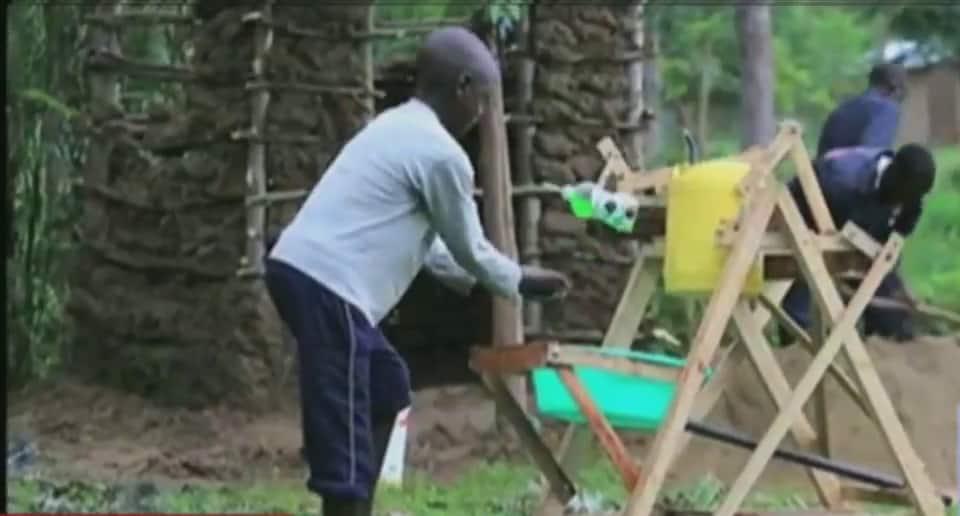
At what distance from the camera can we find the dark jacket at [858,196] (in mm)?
2881

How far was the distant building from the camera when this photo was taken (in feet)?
10.7

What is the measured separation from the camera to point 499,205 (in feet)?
12.2

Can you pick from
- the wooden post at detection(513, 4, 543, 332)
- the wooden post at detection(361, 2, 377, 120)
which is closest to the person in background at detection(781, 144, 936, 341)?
the wooden post at detection(513, 4, 543, 332)

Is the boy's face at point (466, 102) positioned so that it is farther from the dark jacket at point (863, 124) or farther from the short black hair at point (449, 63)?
the dark jacket at point (863, 124)

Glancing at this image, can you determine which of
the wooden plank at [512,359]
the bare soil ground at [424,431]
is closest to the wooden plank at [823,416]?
the bare soil ground at [424,431]

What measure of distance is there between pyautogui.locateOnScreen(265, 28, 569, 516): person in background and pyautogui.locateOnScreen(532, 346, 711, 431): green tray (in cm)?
35

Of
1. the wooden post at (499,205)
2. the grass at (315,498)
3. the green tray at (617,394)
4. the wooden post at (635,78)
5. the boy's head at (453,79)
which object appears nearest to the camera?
the boy's head at (453,79)

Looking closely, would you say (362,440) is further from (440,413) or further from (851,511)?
(440,413)

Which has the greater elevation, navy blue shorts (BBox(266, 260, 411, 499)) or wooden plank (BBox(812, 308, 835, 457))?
navy blue shorts (BBox(266, 260, 411, 499))

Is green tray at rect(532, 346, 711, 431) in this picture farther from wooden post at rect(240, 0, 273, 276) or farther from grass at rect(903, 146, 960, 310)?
wooden post at rect(240, 0, 273, 276)

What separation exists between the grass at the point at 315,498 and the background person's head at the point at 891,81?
694mm

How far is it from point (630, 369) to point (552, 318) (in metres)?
1.20

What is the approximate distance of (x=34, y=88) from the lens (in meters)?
3.73

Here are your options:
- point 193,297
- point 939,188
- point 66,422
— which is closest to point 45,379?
point 66,422
